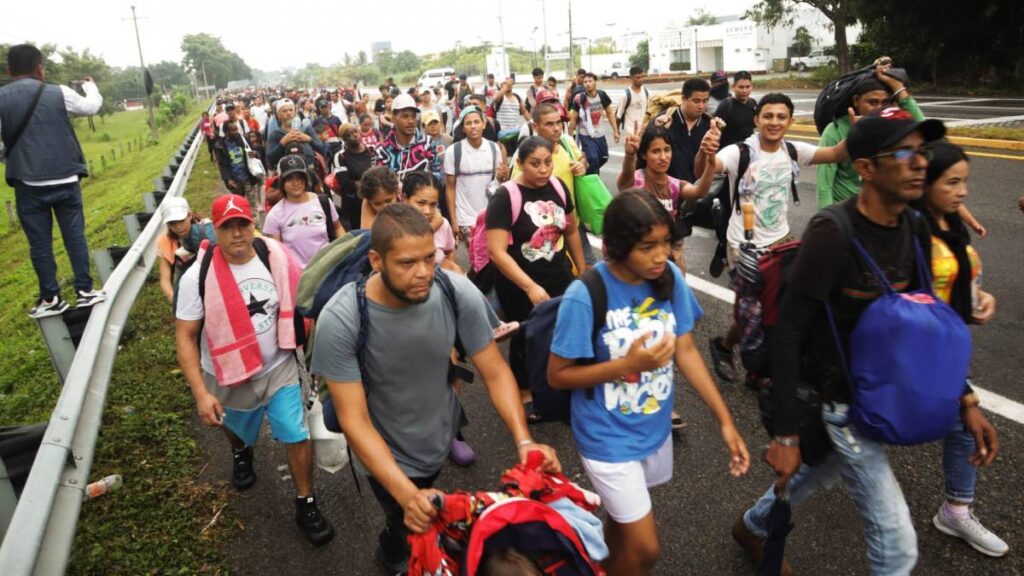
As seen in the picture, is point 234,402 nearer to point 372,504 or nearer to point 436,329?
point 372,504

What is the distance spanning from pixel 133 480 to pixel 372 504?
4.99ft

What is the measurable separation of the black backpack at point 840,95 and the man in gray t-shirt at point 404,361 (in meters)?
3.35

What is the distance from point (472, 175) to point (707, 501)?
3626mm

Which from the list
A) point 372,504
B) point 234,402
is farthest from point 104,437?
point 372,504

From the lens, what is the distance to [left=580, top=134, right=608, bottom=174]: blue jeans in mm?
9055

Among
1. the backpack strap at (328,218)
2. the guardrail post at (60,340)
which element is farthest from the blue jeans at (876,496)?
the guardrail post at (60,340)

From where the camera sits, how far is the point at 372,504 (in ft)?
12.7

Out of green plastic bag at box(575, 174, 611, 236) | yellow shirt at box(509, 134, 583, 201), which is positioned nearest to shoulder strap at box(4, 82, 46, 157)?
yellow shirt at box(509, 134, 583, 201)

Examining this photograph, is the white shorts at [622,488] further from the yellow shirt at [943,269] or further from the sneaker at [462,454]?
the sneaker at [462,454]

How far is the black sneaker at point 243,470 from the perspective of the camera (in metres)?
4.11

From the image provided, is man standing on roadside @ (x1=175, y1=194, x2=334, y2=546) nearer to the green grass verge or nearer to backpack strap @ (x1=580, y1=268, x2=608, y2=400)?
the green grass verge

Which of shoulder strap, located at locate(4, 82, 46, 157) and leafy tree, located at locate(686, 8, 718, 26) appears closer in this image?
shoulder strap, located at locate(4, 82, 46, 157)

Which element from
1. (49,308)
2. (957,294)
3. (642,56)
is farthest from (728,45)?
(957,294)

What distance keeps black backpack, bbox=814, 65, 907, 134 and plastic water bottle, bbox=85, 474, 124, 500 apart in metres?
5.04
